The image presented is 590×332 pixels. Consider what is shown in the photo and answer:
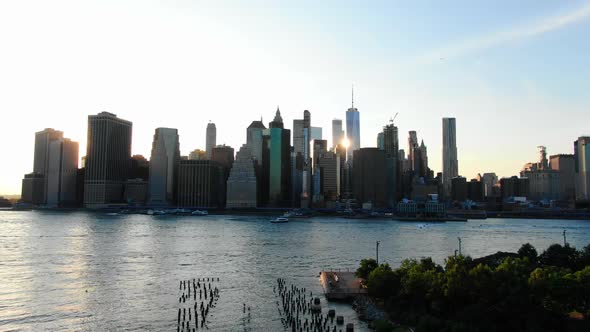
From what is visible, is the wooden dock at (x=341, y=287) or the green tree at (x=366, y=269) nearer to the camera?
the wooden dock at (x=341, y=287)

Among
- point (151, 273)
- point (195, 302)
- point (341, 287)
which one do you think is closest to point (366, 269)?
point (341, 287)

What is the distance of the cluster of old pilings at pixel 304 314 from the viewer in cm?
5372

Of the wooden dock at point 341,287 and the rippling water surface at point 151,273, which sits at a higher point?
the wooden dock at point 341,287

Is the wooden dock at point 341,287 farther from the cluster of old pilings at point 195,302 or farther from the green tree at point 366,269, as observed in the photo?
the cluster of old pilings at point 195,302

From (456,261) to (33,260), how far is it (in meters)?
82.7

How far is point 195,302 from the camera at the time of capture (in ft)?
212

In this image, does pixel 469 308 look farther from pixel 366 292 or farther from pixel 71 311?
pixel 71 311

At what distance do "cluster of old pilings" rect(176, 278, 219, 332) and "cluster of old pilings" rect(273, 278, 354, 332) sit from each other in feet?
28.0

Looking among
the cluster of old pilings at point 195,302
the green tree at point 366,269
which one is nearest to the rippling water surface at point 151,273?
the cluster of old pilings at point 195,302

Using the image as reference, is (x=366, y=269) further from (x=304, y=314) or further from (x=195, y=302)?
(x=195, y=302)

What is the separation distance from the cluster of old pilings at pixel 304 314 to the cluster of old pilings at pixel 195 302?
8.52 m

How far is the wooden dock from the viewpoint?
64.6 meters

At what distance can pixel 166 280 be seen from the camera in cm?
8175

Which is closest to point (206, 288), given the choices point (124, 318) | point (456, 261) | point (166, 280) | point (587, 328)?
point (166, 280)
